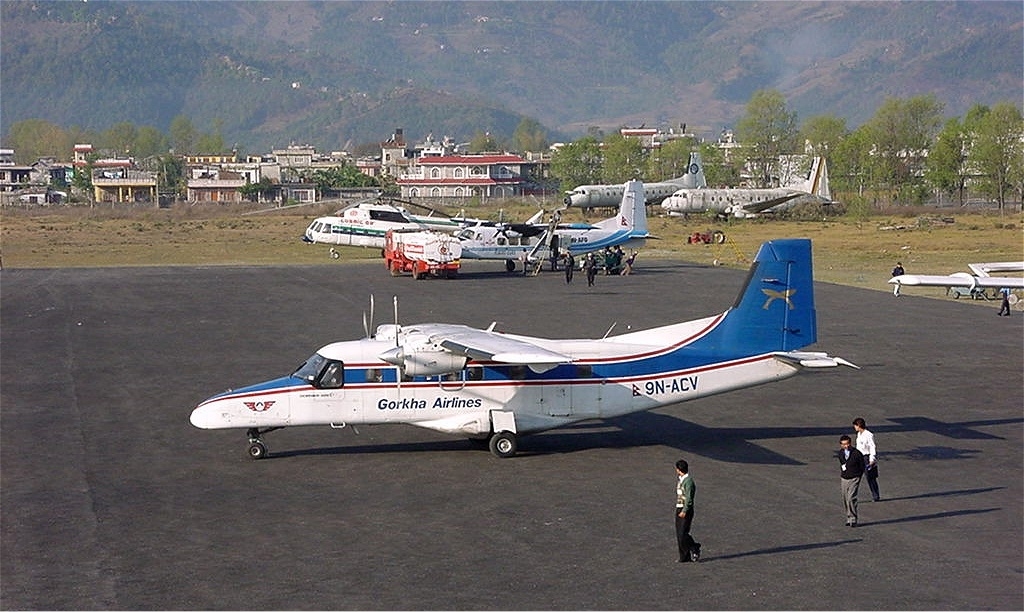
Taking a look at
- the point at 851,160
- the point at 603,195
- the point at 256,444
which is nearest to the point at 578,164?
the point at 851,160

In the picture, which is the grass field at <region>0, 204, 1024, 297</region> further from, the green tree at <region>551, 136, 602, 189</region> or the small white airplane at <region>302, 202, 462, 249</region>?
the green tree at <region>551, 136, 602, 189</region>

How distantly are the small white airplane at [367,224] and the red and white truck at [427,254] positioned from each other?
7567 mm

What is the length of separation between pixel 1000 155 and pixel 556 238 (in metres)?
81.0

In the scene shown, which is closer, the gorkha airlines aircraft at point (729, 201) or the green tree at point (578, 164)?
the gorkha airlines aircraft at point (729, 201)

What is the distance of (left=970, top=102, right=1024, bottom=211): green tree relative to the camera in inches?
5187

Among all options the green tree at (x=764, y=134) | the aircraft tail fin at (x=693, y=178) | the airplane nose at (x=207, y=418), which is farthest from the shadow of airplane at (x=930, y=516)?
the green tree at (x=764, y=134)

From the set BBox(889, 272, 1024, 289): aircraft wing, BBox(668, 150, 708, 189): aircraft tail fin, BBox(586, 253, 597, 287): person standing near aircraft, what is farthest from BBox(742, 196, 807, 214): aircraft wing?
BBox(889, 272, 1024, 289): aircraft wing

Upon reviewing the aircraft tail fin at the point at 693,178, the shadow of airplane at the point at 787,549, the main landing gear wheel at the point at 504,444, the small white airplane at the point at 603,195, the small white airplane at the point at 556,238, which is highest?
the aircraft tail fin at the point at 693,178

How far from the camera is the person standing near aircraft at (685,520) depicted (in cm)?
1867

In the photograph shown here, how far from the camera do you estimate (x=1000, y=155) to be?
131875 mm

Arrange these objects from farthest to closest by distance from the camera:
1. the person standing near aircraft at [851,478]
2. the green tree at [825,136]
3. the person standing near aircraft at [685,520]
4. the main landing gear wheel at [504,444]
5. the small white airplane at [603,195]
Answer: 1. the green tree at [825,136]
2. the small white airplane at [603,195]
3. the main landing gear wheel at [504,444]
4. the person standing near aircraft at [851,478]
5. the person standing near aircraft at [685,520]

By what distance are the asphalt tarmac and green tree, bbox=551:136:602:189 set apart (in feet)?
453

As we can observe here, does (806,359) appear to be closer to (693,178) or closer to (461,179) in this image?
(693,178)

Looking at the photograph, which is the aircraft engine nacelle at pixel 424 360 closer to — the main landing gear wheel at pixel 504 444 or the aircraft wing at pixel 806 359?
the main landing gear wheel at pixel 504 444
